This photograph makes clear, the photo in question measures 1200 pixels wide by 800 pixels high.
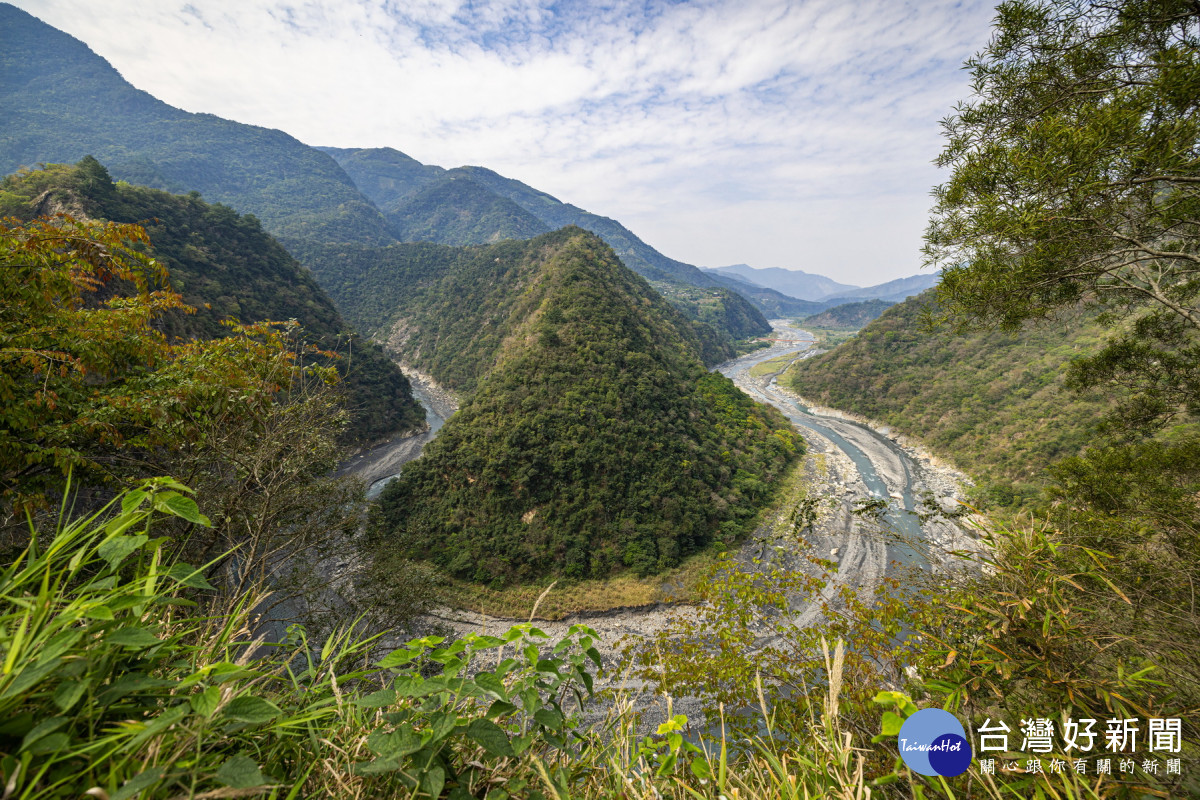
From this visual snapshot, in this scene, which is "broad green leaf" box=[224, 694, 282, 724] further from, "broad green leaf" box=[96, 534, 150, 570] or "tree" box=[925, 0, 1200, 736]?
"tree" box=[925, 0, 1200, 736]

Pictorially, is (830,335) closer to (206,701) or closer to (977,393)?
(977,393)

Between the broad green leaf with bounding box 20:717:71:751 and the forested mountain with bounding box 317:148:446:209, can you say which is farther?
the forested mountain with bounding box 317:148:446:209

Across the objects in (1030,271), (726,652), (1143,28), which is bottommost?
(726,652)

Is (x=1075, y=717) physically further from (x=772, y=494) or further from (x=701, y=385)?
(x=701, y=385)

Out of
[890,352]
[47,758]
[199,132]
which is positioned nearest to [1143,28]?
[47,758]

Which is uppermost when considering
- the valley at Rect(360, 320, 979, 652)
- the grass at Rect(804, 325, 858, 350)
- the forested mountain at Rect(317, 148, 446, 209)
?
the forested mountain at Rect(317, 148, 446, 209)

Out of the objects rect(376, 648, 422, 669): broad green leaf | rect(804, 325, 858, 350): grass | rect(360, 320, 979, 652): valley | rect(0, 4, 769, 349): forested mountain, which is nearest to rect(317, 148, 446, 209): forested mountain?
rect(0, 4, 769, 349): forested mountain

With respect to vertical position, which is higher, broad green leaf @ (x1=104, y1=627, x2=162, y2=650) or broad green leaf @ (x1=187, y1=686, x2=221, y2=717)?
broad green leaf @ (x1=104, y1=627, x2=162, y2=650)
